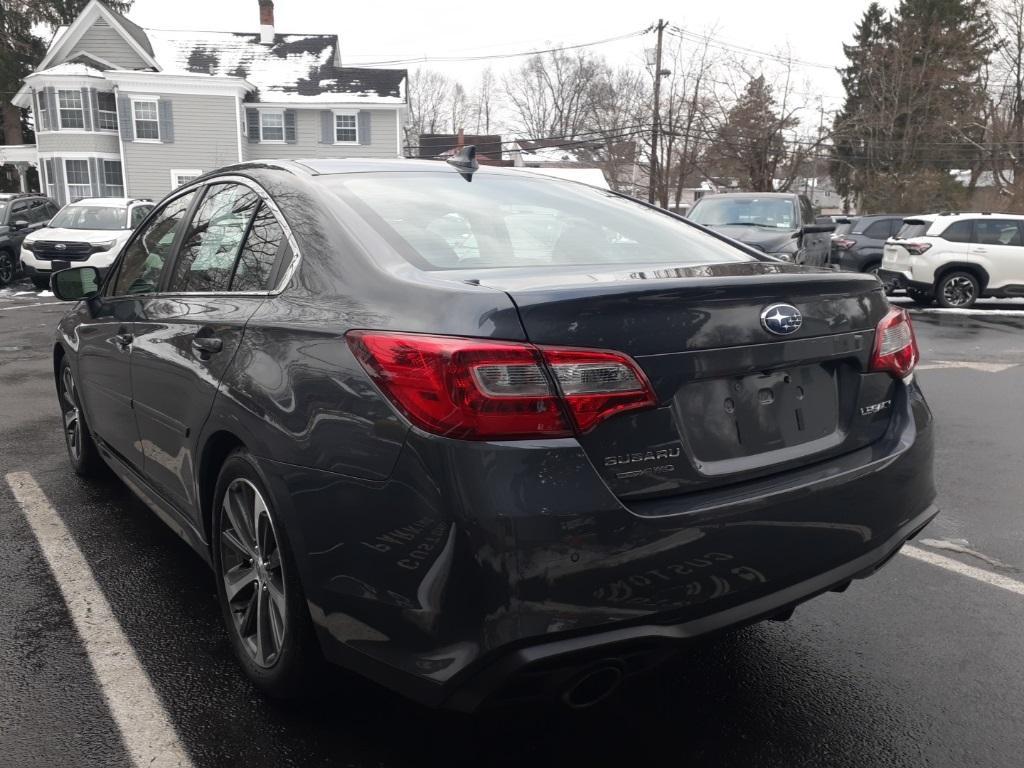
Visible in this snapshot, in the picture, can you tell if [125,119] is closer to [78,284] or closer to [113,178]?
[113,178]

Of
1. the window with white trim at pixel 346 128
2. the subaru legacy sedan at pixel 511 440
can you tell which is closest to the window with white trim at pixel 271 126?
the window with white trim at pixel 346 128

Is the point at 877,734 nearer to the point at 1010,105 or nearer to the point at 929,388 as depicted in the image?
the point at 929,388

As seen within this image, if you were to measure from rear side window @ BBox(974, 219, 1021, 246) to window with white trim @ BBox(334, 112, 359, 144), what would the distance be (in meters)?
28.8

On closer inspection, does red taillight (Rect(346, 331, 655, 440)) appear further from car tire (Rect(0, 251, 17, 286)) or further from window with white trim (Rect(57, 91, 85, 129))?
window with white trim (Rect(57, 91, 85, 129))

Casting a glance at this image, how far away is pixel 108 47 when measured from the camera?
3791 centimetres

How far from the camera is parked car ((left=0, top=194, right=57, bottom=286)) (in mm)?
18312

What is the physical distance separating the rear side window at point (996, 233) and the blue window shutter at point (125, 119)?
32500 millimetres

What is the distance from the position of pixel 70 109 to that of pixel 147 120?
3050mm

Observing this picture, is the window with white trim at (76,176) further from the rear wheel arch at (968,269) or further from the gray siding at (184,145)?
the rear wheel arch at (968,269)

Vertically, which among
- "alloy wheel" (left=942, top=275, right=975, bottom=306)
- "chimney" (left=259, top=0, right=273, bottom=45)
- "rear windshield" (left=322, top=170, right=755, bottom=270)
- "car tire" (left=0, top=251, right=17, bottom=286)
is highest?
"chimney" (left=259, top=0, right=273, bottom=45)

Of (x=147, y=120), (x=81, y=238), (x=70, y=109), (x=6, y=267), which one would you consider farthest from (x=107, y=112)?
(x=81, y=238)

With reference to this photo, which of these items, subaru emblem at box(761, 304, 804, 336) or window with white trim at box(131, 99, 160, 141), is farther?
window with white trim at box(131, 99, 160, 141)

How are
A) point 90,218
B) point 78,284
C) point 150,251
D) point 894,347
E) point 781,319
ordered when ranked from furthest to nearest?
point 90,218 → point 78,284 → point 150,251 → point 894,347 → point 781,319

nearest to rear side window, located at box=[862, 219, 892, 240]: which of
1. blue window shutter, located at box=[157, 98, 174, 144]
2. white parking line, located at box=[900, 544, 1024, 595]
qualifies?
white parking line, located at box=[900, 544, 1024, 595]
